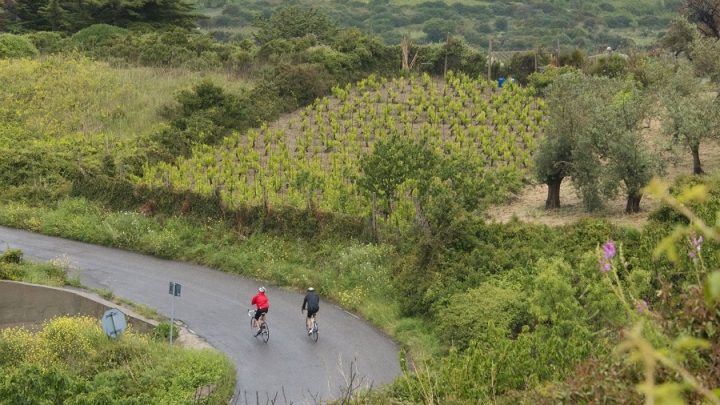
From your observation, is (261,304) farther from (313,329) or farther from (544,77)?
(544,77)

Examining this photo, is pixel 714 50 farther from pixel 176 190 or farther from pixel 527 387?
pixel 527 387

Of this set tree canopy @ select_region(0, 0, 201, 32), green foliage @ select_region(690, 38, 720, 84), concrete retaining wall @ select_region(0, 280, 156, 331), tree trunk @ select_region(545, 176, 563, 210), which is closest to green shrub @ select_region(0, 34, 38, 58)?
tree canopy @ select_region(0, 0, 201, 32)

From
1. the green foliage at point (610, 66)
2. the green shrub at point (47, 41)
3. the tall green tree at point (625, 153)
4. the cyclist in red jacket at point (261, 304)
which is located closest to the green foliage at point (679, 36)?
the green foliage at point (610, 66)

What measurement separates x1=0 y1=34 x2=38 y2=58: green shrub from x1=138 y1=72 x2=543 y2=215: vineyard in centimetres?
1586

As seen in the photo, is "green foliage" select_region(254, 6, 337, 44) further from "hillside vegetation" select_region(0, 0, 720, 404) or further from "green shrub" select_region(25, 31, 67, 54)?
"green shrub" select_region(25, 31, 67, 54)

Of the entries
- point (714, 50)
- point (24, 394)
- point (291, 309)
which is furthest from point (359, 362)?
point (714, 50)

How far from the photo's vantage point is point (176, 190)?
26797 millimetres

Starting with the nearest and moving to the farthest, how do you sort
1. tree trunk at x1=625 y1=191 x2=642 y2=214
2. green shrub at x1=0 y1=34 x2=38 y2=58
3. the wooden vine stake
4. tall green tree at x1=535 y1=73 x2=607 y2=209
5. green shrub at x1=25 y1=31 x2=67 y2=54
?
tree trunk at x1=625 y1=191 x2=642 y2=214, tall green tree at x1=535 y1=73 x2=607 y2=209, the wooden vine stake, green shrub at x1=0 y1=34 x2=38 y2=58, green shrub at x1=25 y1=31 x2=67 y2=54

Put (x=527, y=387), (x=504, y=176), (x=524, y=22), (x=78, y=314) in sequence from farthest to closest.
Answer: (x=524, y=22), (x=504, y=176), (x=78, y=314), (x=527, y=387)

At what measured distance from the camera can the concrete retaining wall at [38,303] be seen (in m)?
20.7

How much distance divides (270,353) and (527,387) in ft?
29.6

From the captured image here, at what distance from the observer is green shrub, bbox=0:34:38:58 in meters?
43.8

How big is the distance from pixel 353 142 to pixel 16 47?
68.9ft

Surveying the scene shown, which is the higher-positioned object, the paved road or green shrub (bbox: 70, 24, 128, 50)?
green shrub (bbox: 70, 24, 128, 50)
